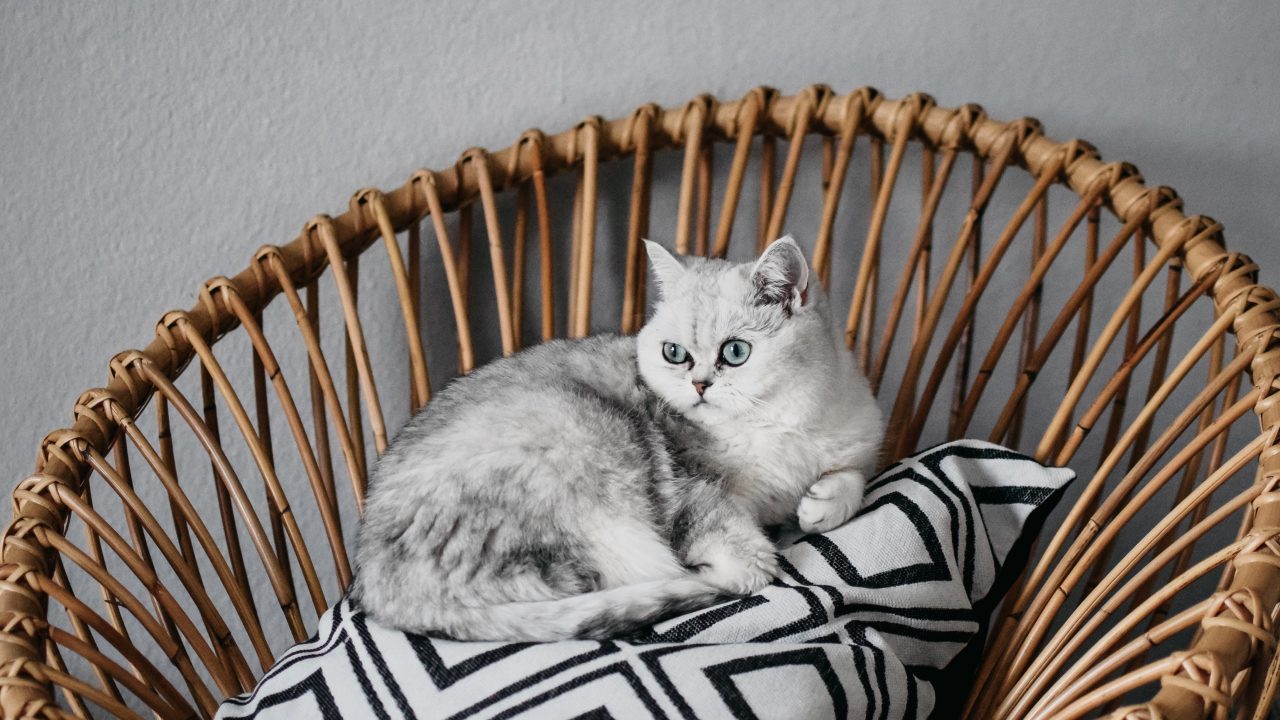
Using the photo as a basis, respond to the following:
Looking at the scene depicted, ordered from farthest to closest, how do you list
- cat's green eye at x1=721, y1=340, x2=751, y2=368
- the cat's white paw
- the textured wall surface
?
the textured wall surface → cat's green eye at x1=721, y1=340, x2=751, y2=368 → the cat's white paw

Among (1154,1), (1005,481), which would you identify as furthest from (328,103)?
(1154,1)

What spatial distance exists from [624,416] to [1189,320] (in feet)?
3.21

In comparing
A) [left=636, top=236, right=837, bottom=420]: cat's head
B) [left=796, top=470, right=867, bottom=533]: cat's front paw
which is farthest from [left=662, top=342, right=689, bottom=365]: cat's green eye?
[left=796, top=470, right=867, bottom=533]: cat's front paw

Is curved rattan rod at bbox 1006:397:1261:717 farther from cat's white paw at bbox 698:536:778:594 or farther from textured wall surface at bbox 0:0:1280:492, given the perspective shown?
textured wall surface at bbox 0:0:1280:492

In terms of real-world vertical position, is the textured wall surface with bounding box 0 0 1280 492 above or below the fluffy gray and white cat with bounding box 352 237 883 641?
above

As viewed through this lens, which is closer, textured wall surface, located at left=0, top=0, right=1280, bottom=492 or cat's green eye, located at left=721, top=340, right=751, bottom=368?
cat's green eye, located at left=721, top=340, right=751, bottom=368

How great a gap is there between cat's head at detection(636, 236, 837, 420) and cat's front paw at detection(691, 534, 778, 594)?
15cm

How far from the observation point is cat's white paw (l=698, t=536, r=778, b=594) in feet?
2.94

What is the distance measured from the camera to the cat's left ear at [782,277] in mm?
993

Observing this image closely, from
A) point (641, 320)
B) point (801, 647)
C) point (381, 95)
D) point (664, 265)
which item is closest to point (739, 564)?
point (801, 647)

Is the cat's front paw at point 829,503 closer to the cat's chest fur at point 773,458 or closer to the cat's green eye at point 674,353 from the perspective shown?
the cat's chest fur at point 773,458

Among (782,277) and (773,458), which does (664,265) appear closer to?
(782,277)

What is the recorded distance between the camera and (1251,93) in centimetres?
137

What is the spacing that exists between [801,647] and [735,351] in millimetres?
329
